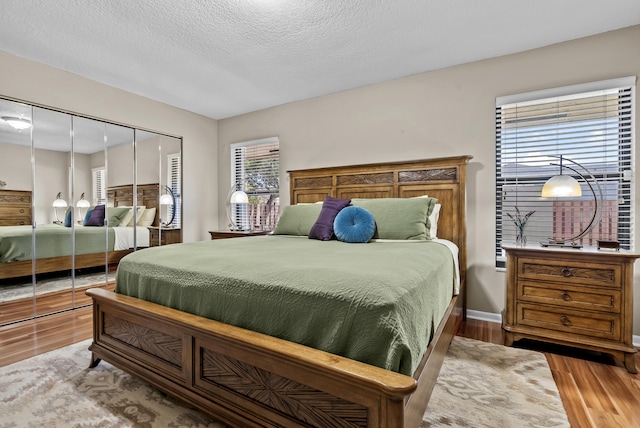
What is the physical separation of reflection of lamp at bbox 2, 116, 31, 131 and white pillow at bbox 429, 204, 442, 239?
3854mm

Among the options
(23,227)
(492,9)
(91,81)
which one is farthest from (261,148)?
(492,9)

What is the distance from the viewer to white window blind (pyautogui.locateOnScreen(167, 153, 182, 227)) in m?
4.27

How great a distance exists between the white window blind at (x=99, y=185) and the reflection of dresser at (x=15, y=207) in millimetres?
567

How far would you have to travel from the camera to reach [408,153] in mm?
3346

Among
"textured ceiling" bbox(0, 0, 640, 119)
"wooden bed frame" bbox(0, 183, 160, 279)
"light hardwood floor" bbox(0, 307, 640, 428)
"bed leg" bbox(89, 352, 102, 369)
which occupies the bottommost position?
"light hardwood floor" bbox(0, 307, 640, 428)

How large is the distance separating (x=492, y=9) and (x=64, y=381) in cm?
371

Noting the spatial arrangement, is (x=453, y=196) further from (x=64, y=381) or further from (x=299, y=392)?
(x=64, y=381)

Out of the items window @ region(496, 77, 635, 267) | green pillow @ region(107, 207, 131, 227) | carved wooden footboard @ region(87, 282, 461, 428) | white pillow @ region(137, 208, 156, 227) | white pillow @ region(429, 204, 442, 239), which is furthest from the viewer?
white pillow @ region(137, 208, 156, 227)

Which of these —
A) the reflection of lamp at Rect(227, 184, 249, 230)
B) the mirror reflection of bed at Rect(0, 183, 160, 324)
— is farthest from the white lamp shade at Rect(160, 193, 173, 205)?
the reflection of lamp at Rect(227, 184, 249, 230)

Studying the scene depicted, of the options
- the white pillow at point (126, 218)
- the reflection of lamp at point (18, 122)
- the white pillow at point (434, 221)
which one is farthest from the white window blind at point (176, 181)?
the white pillow at point (434, 221)

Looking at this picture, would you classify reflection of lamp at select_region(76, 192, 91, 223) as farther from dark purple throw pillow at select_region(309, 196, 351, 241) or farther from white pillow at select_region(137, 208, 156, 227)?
dark purple throw pillow at select_region(309, 196, 351, 241)

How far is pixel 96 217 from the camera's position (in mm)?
3510

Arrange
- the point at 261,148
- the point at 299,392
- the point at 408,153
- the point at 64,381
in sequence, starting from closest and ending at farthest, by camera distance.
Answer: the point at 299,392, the point at 64,381, the point at 408,153, the point at 261,148

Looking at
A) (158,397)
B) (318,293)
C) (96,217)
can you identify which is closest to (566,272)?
(318,293)
